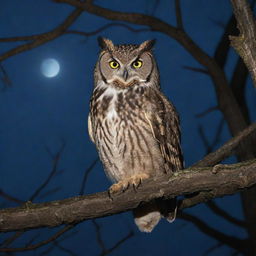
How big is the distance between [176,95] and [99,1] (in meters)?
1.74

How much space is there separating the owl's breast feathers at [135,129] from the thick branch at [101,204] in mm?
306

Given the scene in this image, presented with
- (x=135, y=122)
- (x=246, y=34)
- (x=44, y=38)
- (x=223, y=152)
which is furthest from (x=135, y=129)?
(x=44, y=38)

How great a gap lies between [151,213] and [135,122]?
42 centimetres

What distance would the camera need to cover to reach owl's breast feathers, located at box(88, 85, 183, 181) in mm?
1730

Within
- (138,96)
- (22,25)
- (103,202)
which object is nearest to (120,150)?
(138,96)

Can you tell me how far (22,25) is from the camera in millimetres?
5570

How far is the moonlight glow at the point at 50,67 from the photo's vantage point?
598 cm

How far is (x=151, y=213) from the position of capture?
1870 mm

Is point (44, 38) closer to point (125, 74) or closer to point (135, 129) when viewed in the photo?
point (125, 74)

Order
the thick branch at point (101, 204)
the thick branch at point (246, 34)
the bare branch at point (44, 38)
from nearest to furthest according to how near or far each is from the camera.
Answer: the thick branch at point (246, 34) → the thick branch at point (101, 204) → the bare branch at point (44, 38)

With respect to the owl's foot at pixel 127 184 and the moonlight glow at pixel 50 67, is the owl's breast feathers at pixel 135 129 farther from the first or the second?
the moonlight glow at pixel 50 67

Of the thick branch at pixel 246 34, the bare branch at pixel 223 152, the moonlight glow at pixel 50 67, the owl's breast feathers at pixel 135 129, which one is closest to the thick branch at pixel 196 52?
the bare branch at pixel 223 152

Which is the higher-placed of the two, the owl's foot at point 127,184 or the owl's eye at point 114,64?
the owl's eye at point 114,64

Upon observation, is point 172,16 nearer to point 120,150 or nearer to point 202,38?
point 202,38
